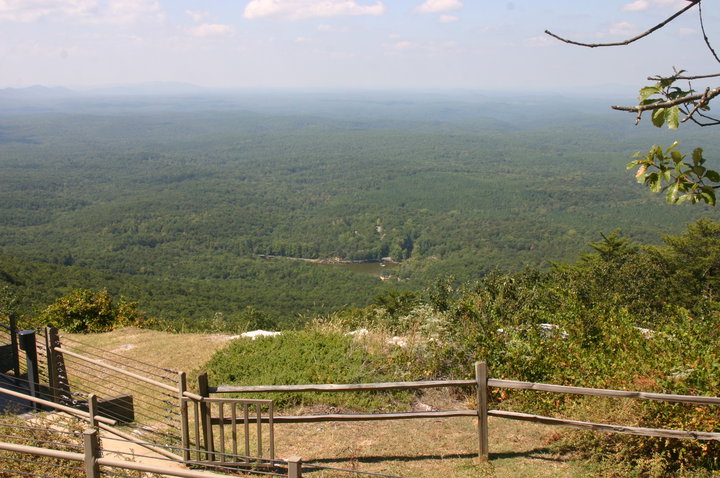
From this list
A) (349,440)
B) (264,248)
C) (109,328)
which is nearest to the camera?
(349,440)

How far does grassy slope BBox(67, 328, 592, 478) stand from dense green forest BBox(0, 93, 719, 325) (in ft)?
46.6

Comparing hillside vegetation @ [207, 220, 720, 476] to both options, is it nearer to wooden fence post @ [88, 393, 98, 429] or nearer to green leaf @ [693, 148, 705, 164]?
wooden fence post @ [88, 393, 98, 429]

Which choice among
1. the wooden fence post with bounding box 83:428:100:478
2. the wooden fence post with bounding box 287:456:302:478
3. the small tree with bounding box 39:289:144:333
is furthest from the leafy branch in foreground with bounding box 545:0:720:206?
the small tree with bounding box 39:289:144:333

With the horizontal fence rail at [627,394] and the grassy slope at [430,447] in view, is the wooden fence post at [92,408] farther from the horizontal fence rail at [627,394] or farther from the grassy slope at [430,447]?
the horizontal fence rail at [627,394]

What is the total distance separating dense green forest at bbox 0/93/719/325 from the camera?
44.4 m

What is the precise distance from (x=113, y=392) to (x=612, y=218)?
81383 millimetres

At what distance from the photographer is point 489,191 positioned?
100 metres

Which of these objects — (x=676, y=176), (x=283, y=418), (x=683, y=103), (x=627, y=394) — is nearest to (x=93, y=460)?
(x=283, y=418)

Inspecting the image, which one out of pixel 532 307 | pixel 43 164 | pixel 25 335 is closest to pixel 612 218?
pixel 532 307

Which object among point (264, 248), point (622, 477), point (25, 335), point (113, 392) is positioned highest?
point (25, 335)

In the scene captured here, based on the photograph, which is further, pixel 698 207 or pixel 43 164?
pixel 43 164

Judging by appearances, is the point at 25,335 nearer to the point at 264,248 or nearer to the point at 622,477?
the point at 622,477

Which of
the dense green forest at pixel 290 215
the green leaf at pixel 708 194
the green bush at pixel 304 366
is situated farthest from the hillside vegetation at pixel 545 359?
the dense green forest at pixel 290 215

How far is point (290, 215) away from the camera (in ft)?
290
